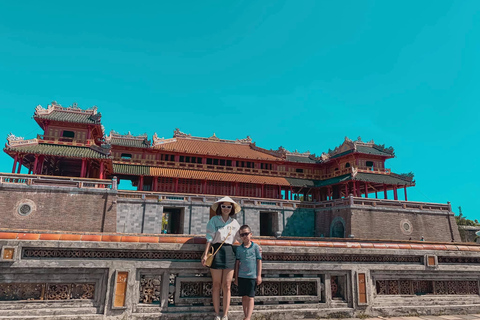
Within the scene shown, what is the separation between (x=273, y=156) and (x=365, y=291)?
32.7m

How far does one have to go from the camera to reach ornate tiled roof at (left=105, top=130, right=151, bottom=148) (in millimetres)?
32500

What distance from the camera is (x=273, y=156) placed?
126 feet

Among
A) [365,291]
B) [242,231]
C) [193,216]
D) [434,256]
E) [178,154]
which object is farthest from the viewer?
[178,154]

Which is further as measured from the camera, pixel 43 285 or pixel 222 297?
pixel 222 297

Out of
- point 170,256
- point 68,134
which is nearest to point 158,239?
point 170,256

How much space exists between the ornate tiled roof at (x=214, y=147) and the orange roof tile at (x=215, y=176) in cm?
234

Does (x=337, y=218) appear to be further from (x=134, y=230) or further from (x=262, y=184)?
(x=134, y=230)

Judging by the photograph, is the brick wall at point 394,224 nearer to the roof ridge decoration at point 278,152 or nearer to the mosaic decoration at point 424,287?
the roof ridge decoration at point 278,152

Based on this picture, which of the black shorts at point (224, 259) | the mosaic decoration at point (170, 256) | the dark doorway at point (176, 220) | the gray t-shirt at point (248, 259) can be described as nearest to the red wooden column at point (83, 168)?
the dark doorway at point (176, 220)

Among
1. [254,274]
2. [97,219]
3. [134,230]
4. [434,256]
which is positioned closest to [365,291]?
[434,256]

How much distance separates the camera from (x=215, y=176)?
32.8m

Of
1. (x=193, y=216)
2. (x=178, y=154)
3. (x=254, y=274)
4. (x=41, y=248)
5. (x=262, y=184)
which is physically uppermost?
(x=178, y=154)

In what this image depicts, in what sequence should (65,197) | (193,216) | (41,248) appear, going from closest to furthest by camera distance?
(41,248), (65,197), (193,216)

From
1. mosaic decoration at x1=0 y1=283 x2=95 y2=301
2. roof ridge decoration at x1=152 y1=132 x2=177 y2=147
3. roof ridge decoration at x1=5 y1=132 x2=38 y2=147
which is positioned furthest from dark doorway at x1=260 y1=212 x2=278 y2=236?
mosaic decoration at x1=0 y1=283 x2=95 y2=301
